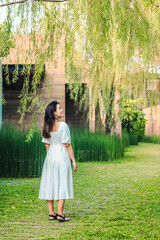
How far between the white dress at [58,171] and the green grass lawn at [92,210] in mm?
314

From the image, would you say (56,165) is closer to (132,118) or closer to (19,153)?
(19,153)

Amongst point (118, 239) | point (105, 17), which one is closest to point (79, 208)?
point (118, 239)

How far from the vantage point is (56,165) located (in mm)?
3627

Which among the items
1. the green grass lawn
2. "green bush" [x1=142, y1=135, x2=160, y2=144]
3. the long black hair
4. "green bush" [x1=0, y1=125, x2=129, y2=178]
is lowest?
"green bush" [x1=142, y1=135, x2=160, y2=144]

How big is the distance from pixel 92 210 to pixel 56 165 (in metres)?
0.96

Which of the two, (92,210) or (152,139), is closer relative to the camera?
(92,210)

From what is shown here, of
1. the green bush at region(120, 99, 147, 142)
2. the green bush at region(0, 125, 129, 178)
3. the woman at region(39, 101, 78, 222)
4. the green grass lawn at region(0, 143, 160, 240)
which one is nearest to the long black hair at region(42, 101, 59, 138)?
the woman at region(39, 101, 78, 222)

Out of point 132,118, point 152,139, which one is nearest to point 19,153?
point 132,118

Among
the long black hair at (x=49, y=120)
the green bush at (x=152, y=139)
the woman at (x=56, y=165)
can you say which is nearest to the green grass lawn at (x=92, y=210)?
the woman at (x=56, y=165)

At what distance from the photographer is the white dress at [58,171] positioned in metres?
3.57

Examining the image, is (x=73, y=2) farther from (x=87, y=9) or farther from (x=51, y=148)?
(x=51, y=148)

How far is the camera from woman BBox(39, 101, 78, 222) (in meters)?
3.58

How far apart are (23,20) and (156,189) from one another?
377cm

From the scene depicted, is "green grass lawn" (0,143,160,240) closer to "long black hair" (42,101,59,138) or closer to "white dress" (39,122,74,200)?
"white dress" (39,122,74,200)
